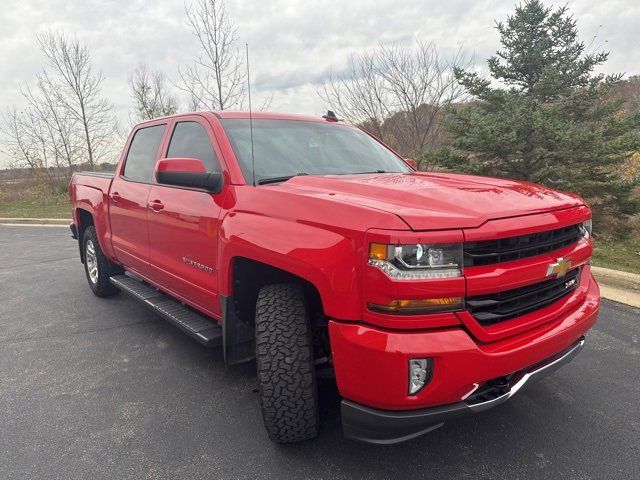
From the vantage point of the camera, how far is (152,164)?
364cm

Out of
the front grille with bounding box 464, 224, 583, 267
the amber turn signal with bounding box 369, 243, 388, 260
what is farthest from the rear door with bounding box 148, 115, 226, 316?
the front grille with bounding box 464, 224, 583, 267

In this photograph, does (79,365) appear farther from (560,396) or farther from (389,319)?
(560,396)

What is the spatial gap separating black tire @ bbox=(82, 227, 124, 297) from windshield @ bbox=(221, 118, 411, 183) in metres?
2.67

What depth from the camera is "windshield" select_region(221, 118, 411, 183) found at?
2750 mm

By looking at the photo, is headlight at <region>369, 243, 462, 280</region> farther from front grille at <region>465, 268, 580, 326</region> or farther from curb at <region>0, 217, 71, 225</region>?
curb at <region>0, 217, 71, 225</region>

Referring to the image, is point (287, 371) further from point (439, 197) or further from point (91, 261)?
point (91, 261)

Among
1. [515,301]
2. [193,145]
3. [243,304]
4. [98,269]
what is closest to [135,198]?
[193,145]

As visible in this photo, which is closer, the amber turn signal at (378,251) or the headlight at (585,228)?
the amber turn signal at (378,251)

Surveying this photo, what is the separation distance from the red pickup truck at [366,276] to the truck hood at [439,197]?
0.01m

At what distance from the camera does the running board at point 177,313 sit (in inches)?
108

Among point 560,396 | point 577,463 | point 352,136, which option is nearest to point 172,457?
point 577,463

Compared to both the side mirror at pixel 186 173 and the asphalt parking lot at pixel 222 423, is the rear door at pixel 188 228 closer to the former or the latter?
the side mirror at pixel 186 173

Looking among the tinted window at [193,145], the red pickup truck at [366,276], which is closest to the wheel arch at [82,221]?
the tinted window at [193,145]

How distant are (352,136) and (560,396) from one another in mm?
2327
